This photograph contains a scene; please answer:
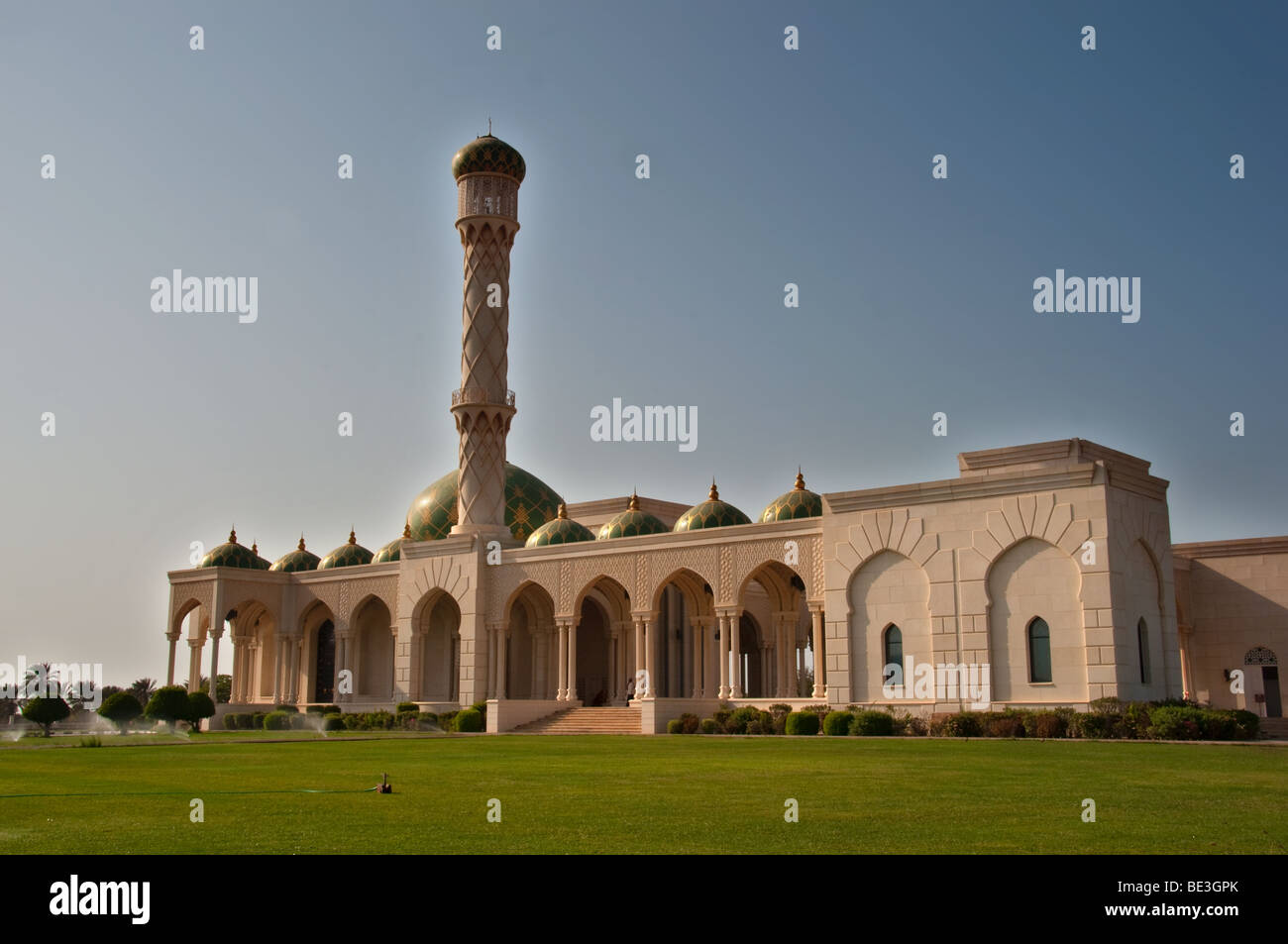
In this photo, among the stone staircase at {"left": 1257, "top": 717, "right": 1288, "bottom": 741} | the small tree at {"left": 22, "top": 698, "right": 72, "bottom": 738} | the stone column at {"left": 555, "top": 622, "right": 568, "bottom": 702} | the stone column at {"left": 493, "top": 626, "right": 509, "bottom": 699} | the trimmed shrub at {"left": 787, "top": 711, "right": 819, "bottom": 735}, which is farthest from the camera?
the stone column at {"left": 493, "top": 626, "right": 509, "bottom": 699}

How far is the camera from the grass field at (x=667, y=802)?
7.54 m

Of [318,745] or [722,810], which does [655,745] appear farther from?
[722,810]

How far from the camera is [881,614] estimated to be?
92.8 feet

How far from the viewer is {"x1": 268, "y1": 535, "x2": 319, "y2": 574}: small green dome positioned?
46.0m

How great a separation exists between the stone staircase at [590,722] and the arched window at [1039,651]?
9.42 metres

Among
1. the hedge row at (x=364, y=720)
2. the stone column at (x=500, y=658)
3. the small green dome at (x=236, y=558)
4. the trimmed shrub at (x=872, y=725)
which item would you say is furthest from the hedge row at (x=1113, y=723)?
the small green dome at (x=236, y=558)

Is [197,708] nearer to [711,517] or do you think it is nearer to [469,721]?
[469,721]

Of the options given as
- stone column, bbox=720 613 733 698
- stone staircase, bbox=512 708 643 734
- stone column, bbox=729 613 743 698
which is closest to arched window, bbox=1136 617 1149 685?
stone column, bbox=729 613 743 698

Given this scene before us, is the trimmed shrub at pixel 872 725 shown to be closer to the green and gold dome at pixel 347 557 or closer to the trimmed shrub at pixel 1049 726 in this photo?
the trimmed shrub at pixel 1049 726

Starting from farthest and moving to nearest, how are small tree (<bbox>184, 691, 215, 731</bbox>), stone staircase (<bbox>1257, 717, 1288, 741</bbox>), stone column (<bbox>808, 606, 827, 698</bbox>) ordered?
1. small tree (<bbox>184, 691, 215, 731</bbox>)
2. stone column (<bbox>808, 606, 827, 698</bbox>)
3. stone staircase (<bbox>1257, 717, 1288, 741</bbox>)

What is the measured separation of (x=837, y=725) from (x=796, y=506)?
8.97 m

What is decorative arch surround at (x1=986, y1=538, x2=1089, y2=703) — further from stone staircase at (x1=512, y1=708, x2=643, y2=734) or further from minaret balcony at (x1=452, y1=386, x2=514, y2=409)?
minaret balcony at (x1=452, y1=386, x2=514, y2=409)

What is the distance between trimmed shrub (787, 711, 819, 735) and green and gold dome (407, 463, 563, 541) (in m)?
18.9
